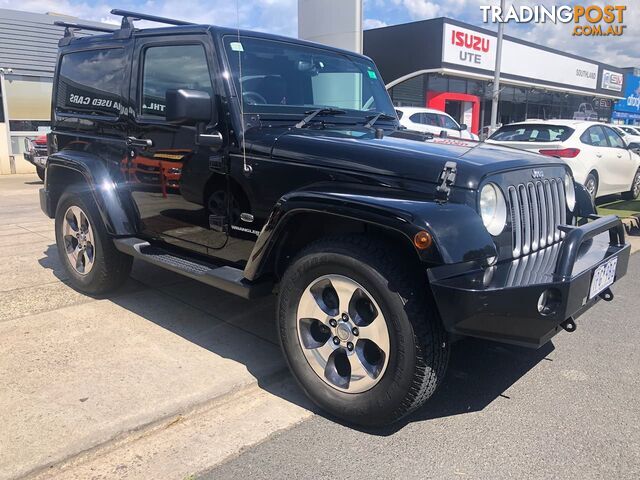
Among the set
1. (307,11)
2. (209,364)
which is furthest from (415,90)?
(209,364)

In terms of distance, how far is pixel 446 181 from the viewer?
261 cm

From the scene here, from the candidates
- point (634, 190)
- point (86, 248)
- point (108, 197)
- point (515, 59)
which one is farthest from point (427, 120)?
point (515, 59)

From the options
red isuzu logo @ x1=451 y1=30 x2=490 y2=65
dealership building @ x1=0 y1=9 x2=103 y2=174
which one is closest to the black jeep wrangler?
dealership building @ x1=0 y1=9 x2=103 y2=174

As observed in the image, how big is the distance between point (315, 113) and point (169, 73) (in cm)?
109

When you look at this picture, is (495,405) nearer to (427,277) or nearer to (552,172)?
(427,277)

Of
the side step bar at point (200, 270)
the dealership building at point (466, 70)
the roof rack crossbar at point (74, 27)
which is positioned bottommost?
the side step bar at point (200, 270)

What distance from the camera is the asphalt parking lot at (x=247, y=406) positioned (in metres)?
2.54

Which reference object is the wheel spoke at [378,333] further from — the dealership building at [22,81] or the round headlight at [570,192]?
the dealership building at [22,81]

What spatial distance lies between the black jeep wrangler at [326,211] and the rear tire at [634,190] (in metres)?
8.29

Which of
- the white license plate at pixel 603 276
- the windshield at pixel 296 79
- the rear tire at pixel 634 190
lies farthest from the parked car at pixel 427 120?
the white license plate at pixel 603 276

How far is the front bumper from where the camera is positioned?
2.41m

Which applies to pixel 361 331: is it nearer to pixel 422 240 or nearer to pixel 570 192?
pixel 422 240

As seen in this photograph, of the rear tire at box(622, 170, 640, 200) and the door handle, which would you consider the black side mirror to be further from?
the rear tire at box(622, 170, 640, 200)

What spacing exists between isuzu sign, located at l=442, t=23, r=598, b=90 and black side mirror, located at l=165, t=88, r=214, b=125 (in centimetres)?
1919
